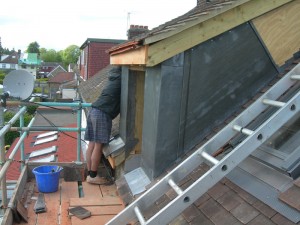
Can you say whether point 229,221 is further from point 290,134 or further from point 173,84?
point 173,84

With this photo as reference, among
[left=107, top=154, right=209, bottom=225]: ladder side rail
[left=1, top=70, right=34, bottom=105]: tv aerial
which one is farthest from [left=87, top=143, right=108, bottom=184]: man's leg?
[left=107, top=154, right=209, bottom=225]: ladder side rail

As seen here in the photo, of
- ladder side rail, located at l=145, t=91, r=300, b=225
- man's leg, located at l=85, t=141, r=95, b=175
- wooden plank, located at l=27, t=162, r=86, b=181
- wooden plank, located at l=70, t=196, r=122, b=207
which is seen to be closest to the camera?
ladder side rail, located at l=145, t=91, r=300, b=225

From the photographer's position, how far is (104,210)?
4613 mm

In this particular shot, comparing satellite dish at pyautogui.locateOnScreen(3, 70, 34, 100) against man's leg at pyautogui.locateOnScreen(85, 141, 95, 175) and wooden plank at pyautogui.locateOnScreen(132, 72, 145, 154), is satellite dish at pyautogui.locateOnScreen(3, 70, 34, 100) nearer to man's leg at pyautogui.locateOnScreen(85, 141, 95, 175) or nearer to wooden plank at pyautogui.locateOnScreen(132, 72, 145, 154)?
man's leg at pyautogui.locateOnScreen(85, 141, 95, 175)

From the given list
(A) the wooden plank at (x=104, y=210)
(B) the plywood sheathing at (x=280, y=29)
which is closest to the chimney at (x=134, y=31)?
(A) the wooden plank at (x=104, y=210)

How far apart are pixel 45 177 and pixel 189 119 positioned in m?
2.76

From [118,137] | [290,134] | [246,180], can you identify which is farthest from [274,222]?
[118,137]

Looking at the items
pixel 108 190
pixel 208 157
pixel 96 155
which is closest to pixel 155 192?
pixel 208 157

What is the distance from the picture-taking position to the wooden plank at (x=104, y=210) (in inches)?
178

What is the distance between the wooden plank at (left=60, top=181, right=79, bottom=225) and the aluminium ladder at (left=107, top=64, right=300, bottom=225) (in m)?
1.97

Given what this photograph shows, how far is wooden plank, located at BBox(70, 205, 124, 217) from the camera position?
4527 millimetres

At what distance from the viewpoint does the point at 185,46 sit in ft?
11.5

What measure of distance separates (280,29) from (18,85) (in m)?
4.33

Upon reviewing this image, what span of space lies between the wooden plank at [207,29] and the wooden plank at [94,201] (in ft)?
7.53
